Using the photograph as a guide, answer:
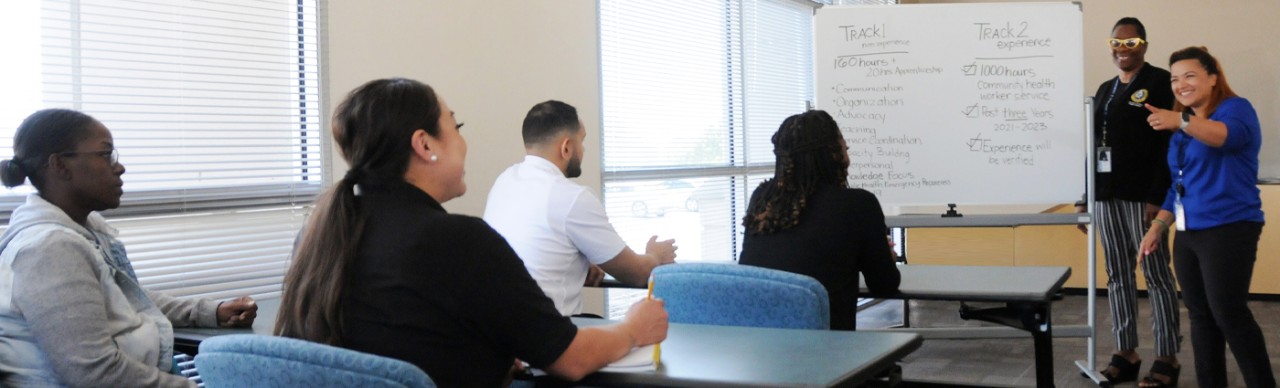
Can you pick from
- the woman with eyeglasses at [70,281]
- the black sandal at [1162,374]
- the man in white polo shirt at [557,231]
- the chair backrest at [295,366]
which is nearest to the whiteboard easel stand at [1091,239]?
the black sandal at [1162,374]

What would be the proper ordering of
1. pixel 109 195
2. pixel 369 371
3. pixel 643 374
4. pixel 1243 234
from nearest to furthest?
pixel 369 371 → pixel 643 374 → pixel 109 195 → pixel 1243 234

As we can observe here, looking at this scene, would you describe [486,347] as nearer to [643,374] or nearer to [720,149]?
[643,374]

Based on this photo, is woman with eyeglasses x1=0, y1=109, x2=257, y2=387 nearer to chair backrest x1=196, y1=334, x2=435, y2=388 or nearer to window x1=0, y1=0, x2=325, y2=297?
chair backrest x1=196, y1=334, x2=435, y2=388

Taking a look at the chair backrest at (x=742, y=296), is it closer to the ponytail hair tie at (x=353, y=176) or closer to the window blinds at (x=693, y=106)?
the ponytail hair tie at (x=353, y=176)

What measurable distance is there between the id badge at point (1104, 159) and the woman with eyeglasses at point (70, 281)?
142 inches

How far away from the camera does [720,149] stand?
585 centimetres

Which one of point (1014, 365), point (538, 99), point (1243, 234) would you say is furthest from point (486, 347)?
point (1014, 365)

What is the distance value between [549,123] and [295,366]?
1.90 meters

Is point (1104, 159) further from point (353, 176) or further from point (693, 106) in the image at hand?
point (353, 176)

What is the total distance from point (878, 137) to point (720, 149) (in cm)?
128

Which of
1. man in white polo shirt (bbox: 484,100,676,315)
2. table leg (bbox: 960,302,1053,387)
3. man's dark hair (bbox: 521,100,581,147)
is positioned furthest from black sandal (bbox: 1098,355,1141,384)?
man's dark hair (bbox: 521,100,581,147)

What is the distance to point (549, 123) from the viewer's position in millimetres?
3273

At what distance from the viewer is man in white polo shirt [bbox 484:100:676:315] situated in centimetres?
303

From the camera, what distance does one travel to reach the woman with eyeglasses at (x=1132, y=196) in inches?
169
